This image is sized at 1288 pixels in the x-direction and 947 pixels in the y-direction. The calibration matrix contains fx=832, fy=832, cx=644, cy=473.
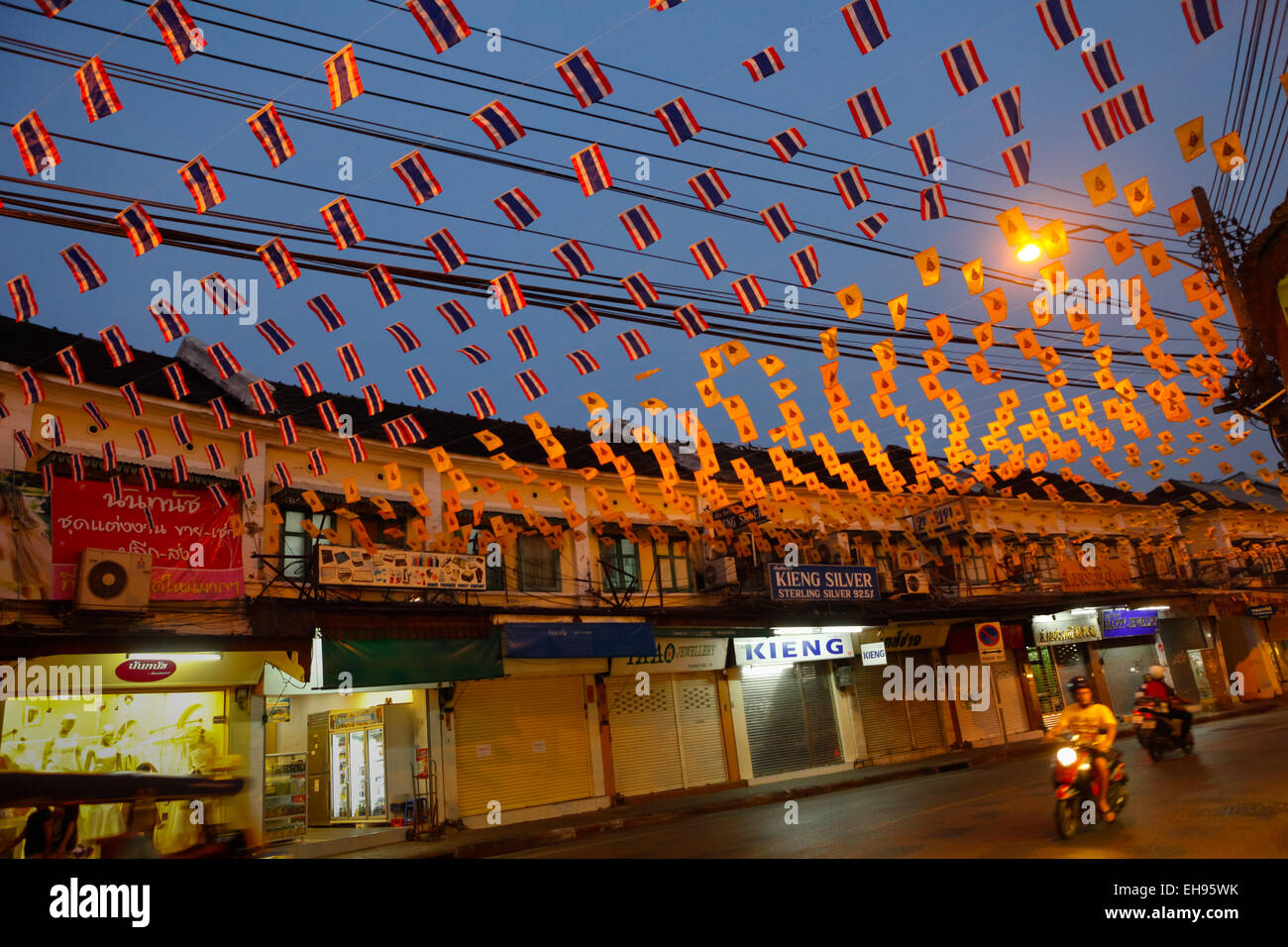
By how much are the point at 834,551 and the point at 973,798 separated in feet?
47.0

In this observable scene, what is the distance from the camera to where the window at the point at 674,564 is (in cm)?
2348

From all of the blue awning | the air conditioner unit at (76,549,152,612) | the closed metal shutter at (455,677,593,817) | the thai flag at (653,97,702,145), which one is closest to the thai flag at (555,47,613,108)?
the thai flag at (653,97,702,145)

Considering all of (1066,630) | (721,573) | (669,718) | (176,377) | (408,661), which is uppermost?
(176,377)

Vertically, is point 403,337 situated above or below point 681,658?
above

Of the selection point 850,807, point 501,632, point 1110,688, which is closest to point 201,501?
point 501,632

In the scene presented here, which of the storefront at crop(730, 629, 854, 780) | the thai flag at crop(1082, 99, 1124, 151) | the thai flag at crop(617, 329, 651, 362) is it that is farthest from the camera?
the storefront at crop(730, 629, 854, 780)

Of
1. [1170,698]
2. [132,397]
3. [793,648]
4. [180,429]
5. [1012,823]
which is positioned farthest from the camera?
[793,648]

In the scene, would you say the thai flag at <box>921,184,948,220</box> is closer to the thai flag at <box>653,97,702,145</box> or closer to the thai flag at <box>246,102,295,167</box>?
the thai flag at <box>653,97,702,145</box>

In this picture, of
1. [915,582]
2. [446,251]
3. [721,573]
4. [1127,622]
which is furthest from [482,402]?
[1127,622]

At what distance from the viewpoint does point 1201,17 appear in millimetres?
7199

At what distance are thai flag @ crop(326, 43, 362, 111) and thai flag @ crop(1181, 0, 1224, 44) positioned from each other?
739 cm

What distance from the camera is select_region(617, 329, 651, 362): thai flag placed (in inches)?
519

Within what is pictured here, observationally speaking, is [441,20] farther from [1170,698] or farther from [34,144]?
[1170,698]

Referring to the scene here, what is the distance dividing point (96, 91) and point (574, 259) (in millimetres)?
5059
